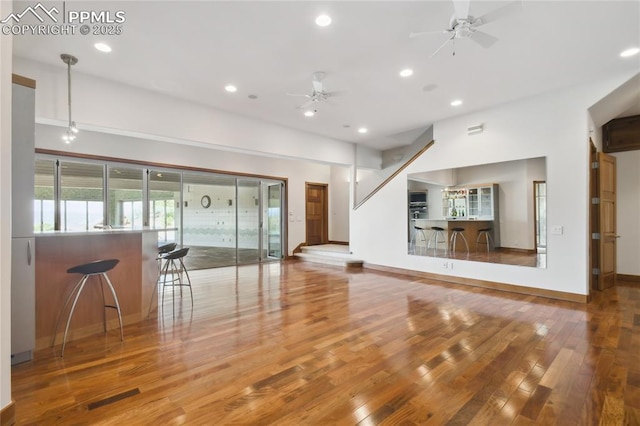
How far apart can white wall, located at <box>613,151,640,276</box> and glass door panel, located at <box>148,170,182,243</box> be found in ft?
30.2

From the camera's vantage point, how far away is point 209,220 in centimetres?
798

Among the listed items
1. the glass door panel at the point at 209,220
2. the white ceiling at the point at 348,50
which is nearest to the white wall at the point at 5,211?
the white ceiling at the point at 348,50

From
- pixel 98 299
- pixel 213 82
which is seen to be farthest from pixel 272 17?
pixel 98 299

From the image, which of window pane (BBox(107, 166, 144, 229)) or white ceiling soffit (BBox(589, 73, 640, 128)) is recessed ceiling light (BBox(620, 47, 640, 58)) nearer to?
white ceiling soffit (BBox(589, 73, 640, 128))

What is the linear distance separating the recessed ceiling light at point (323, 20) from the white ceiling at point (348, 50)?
0.07 m

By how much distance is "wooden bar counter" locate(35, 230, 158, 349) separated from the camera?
2867 mm

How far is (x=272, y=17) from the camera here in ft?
9.75

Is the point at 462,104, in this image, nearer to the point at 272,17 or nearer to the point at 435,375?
the point at 272,17

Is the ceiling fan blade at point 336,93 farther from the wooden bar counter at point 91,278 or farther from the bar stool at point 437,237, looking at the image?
the bar stool at point 437,237

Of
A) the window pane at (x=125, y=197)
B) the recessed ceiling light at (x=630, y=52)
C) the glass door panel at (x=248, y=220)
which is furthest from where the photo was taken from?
the glass door panel at (x=248, y=220)

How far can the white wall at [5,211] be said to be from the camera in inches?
69.9

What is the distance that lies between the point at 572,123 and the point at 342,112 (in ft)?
12.0

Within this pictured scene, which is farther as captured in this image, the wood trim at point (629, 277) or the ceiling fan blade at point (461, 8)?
the wood trim at point (629, 277)

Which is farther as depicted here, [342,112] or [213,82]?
[342,112]
